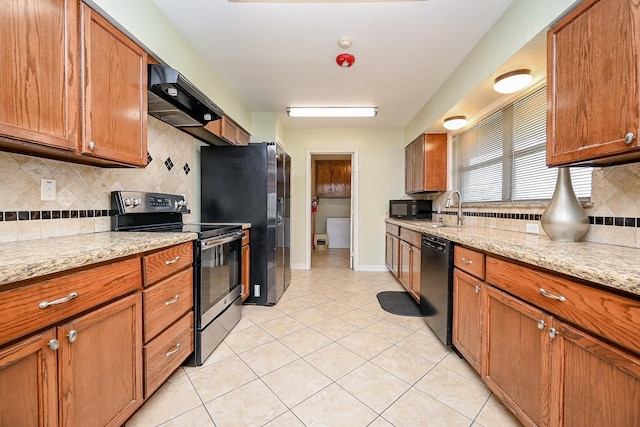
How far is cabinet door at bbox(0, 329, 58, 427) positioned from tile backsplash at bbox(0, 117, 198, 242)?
2.32ft

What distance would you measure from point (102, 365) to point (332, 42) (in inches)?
95.7

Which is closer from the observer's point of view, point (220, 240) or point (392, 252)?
point (220, 240)

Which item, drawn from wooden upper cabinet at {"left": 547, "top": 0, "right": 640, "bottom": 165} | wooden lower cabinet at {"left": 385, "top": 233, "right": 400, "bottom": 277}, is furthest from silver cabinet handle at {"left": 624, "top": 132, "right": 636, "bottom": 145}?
wooden lower cabinet at {"left": 385, "top": 233, "right": 400, "bottom": 277}

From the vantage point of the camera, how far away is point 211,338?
1.87 metres

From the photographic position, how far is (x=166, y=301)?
4.73ft

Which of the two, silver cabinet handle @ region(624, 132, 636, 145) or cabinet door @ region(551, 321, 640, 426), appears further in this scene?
silver cabinet handle @ region(624, 132, 636, 145)

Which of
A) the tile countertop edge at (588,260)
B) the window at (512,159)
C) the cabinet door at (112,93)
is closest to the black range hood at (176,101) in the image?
the cabinet door at (112,93)

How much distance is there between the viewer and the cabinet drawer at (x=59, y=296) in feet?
2.43

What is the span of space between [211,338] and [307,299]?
1301 mm

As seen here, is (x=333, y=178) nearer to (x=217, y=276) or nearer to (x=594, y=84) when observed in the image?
(x=217, y=276)

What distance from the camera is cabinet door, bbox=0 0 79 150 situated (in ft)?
3.04

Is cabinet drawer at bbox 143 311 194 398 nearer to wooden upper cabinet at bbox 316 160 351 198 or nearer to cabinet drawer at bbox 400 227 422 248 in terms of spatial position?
cabinet drawer at bbox 400 227 422 248

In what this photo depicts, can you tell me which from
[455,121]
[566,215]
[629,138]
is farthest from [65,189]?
[455,121]

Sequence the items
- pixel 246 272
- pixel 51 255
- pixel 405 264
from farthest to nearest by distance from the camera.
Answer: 1. pixel 405 264
2. pixel 246 272
3. pixel 51 255
